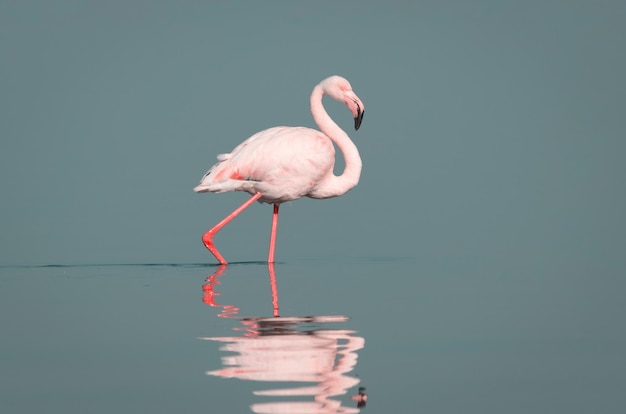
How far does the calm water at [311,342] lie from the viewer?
5898mm

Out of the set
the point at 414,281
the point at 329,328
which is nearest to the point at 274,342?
the point at 329,328

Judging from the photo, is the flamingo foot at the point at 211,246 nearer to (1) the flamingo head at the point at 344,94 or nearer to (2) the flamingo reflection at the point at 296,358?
(1) the flamingo head at the point at 344,94

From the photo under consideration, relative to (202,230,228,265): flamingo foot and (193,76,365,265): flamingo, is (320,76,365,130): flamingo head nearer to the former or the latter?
(193,76,365,265): flamingo

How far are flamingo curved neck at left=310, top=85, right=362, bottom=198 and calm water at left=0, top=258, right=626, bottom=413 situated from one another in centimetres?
163

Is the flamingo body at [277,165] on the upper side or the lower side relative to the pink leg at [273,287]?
upper

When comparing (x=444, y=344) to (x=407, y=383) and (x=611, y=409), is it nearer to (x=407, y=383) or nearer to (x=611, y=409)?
(x=407, y=383)

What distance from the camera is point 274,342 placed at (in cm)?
707

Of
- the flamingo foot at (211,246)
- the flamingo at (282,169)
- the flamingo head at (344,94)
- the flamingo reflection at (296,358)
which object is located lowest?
the flamingo reflection at (296,358)

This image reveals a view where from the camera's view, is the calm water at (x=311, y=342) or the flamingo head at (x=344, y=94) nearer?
the calm water at (x=311, y=342)

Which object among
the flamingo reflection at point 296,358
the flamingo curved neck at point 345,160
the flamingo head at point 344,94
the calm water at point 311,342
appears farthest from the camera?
the flamingo head at point 344,94

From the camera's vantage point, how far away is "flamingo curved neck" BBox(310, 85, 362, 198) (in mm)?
12219

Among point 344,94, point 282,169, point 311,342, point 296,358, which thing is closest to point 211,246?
point 282,169

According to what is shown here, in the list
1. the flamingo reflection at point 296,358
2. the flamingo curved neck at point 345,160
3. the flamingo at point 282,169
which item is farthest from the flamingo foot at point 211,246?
the flamingo reflection at point 296,358

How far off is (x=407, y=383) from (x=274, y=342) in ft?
3.71
